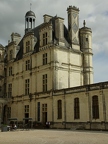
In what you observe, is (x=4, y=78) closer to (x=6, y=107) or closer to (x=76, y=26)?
(x=6, y=107)

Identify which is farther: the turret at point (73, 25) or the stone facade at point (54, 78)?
the turret at point (73, 25)

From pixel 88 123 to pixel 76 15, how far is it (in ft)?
60.3

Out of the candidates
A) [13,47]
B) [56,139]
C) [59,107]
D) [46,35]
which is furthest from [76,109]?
[13,47]

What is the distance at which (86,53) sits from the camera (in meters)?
37.1

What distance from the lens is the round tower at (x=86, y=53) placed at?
36.7 metres

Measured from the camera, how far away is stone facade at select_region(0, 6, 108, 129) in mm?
28519

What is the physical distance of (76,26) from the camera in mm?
37875

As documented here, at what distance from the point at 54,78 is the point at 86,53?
748cm

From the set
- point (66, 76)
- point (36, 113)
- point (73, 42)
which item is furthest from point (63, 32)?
point (36, 113)

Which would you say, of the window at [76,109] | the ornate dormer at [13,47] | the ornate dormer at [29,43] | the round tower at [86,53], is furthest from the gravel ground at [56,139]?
the ornate dormer at [13,47]

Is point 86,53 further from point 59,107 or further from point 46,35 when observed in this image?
point 59,107

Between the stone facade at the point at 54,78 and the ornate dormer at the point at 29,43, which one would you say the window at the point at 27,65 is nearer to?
the stone facade at the point at 54,78

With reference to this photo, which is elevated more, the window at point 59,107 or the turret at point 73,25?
the turret at point 73,25

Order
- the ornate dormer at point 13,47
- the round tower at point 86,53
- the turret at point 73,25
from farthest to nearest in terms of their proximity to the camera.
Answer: the ornate dormer at point 13,47
the turret at point 73,25
the round tower at point 86,53
